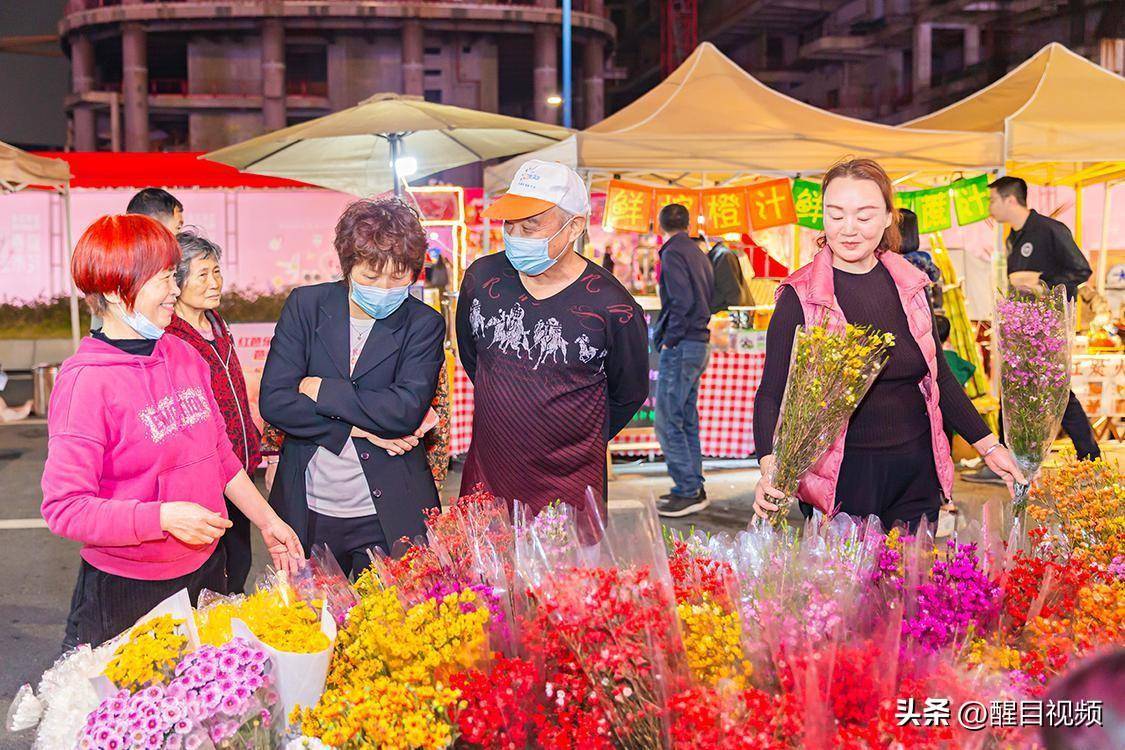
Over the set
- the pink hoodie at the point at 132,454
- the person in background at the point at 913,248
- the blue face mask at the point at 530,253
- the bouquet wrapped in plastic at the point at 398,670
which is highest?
the person in background at the point at 913,248

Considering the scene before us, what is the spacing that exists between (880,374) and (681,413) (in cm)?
402

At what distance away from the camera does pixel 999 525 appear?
1.98 m

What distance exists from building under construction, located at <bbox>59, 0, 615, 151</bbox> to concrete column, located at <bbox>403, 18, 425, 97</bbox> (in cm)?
3

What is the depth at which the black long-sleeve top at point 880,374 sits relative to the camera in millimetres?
2754

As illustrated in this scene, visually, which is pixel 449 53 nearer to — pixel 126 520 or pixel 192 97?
pixel 192 97

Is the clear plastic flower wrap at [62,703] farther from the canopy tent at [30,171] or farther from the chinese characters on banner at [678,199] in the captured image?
the canopy tent at [30,171]

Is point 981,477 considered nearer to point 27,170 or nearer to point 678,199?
point 678,199

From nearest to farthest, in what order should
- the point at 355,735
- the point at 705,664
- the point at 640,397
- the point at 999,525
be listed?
the point at 355,735, the point at 705,664, the point at 999,525, the point at 640,397

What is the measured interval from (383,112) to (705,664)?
19.2 feet

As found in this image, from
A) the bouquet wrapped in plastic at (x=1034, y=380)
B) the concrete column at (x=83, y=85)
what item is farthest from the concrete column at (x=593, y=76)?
the bouquet wrapped in plastic at (x=1034, y=380)

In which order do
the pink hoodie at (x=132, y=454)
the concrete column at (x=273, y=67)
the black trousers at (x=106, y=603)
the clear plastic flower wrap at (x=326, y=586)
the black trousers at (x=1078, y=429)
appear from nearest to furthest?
the clear plastic flower wrap at (x=326, y=586) → the pink hoodie at (x=132, y=454) → the black trousers at (x=106, y=603) → the black trousers at (x=1078, y=429) → the concrete column at (x=273, y=67)

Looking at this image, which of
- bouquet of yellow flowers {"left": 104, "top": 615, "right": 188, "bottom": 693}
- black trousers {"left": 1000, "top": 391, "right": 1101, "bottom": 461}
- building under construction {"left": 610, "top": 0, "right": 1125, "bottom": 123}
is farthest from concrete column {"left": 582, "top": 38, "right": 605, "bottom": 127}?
bouquet of yellow flowers {"left": 104, "top": 615, "right": 188, "bottom": 693}

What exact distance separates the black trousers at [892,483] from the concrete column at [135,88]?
24.5m

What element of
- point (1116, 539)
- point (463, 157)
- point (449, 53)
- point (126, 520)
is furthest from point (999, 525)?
point (449, 53)
